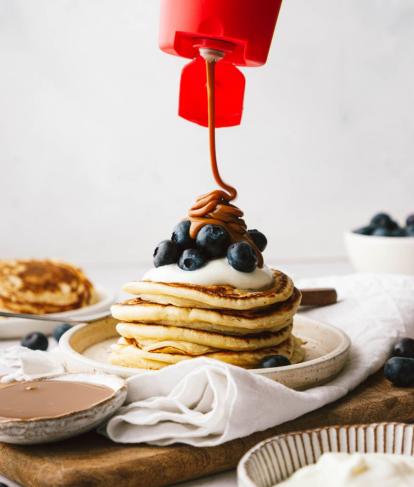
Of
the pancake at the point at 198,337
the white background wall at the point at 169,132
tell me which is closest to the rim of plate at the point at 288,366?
the pancake at the point at 198,337

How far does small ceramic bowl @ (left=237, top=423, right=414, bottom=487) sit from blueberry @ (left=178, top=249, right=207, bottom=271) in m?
0.60

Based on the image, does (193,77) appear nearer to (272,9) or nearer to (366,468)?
(272,9)

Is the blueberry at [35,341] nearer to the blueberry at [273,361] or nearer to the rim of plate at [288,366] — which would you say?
the rim of plate at [288,366]

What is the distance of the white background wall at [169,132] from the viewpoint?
4.01m

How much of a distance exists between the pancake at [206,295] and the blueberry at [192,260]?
7cm

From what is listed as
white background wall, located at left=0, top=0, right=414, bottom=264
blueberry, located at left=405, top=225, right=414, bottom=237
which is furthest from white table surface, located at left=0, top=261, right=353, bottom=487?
blueberry, located at left=405, top=225, right=414, bottom=237

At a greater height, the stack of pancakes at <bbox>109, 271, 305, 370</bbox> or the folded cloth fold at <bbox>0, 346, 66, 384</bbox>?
the stack of pancakes at <bbox>109, 271, 305, 370</bbox>

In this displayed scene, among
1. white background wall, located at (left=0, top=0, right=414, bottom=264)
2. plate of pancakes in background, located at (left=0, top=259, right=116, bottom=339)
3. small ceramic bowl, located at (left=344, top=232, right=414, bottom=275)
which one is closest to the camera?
plate of pancakes in background, located at (left=0, top=259, right=116, bottom=339)

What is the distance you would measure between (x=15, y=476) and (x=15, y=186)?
3.09 meters

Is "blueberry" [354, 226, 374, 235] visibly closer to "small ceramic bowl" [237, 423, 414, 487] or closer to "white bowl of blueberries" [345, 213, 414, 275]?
"white bowl of blueberries" [345, 213, 414, 275]

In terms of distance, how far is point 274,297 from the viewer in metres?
1.57

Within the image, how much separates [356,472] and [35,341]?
145cm

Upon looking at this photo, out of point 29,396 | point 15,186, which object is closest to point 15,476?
point 29,396

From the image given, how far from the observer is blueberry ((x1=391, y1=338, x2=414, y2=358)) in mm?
1807
